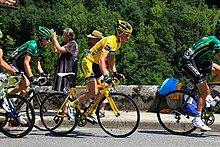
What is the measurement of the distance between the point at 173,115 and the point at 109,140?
4.45 ft

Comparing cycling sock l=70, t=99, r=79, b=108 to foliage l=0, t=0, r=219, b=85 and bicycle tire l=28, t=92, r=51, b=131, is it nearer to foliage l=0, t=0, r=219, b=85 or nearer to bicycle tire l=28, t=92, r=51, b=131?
bicycle tire l=28, t=92, r=51, b=131

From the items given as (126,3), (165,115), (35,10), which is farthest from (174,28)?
(165,115)

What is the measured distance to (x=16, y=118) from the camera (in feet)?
26.2

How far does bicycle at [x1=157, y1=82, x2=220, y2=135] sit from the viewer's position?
8516mm

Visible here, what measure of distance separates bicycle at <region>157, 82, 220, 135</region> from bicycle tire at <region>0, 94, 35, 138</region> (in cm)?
212

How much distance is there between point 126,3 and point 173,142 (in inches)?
3406

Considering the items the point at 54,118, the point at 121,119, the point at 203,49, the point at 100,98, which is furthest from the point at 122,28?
the point at 54,118

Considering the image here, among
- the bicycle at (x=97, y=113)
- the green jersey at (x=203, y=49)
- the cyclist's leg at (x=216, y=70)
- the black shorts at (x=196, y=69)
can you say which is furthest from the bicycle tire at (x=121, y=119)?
the cyclist's leg at (x=216, y=70)

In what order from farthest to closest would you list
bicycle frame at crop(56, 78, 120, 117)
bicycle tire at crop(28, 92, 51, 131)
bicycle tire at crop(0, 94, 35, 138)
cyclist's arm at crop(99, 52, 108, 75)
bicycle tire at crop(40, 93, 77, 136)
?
bicycle tire at crop(28, 92, 51, 131) → bicycle tire at crop(40, 93, 77, 136) → bicycle frame at crop(56, 78, 120, 117) → bicycle tire at crop(0, 94, 35, 138) → cyclist's arm at crop(99, 52, 108, 75)

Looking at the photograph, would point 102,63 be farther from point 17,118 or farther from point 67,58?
point 67,58

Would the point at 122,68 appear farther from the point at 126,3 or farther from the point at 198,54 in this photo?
the point at 198,54

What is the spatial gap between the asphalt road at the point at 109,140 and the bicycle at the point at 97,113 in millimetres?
145

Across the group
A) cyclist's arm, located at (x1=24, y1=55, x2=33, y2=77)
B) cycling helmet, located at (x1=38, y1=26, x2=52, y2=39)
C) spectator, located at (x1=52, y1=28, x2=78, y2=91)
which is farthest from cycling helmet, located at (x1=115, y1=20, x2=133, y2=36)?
cyclist's arm, located at (x1=24, y1=55, x2=33, y2=77)

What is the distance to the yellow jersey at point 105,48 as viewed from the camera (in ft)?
26.1
